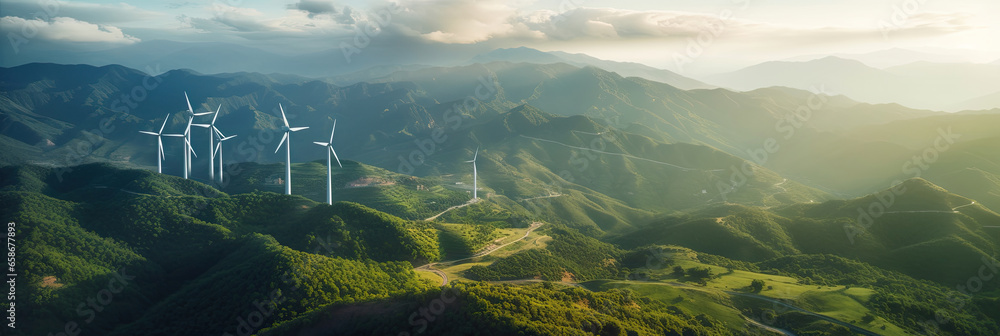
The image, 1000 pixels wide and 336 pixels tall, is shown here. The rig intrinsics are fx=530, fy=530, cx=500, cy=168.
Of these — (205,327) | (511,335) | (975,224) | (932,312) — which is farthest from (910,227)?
(205,327)

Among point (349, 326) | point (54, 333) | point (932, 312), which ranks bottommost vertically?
Answer: point (54, 333)

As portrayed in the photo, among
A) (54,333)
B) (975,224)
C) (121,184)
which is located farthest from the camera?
(121,184)

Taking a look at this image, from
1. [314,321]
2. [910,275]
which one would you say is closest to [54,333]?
[314,321]

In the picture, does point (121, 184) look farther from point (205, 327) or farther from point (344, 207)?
point (205, 327)

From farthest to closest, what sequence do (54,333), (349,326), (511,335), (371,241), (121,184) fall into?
1. (121,184)
2. (371,241)
3. (54,333)
4. (349,326)
5. (511,335)

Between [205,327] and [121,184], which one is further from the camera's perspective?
[121,184]

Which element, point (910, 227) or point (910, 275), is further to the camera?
point (910, 227)

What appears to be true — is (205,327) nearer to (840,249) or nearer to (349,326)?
(349,326)

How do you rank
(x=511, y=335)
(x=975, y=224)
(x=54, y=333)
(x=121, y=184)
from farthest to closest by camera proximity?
(x=121, y=184) → (x=975, y=224) → (x=54, y=333) → (x=511, y=335)

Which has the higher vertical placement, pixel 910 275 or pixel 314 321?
pixel 314 321
